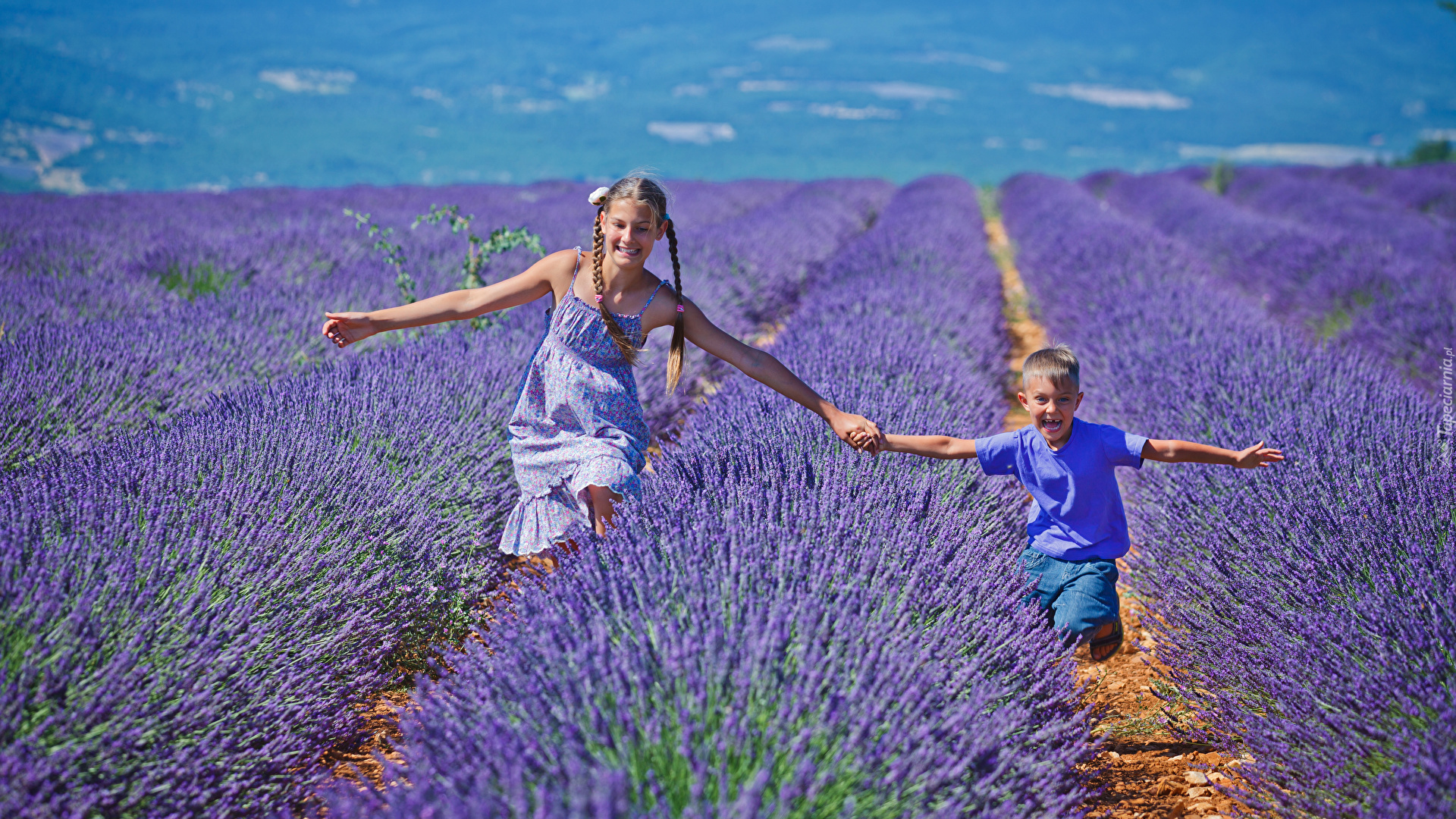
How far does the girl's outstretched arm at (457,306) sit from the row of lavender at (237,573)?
326 millimetres

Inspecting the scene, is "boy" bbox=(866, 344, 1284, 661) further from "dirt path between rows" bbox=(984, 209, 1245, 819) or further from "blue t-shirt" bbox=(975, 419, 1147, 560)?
"dirt path between rows" bbox=(984, 209, 1245, 819)

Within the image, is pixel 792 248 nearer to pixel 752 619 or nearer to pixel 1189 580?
pixel 1189 580

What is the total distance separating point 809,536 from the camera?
1.66 m

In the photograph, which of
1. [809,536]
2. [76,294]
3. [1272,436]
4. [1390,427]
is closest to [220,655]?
[809,536]

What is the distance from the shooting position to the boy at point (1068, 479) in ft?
6.57

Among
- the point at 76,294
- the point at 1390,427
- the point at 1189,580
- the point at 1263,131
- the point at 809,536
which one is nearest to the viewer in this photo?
the point at 809,536

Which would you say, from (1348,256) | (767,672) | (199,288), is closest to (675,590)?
(767,672)

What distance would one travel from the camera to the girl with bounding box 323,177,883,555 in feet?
6.70

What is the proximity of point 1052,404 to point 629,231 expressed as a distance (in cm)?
107

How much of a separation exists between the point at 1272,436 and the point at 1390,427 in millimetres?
324

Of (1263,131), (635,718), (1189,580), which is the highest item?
(1263,131)

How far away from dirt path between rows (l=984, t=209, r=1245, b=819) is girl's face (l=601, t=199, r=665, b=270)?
4.31ft

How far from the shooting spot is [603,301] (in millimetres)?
2092

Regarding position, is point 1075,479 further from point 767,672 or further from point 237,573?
point 237,573
